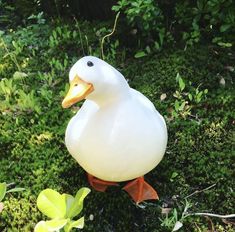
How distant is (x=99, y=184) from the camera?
2.21 metres

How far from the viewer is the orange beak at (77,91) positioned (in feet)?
5.79

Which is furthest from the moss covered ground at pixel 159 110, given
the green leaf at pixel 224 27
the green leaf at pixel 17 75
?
the green leaf at pixel 224 27

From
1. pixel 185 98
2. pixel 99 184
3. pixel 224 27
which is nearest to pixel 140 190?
A: pixel 99 184

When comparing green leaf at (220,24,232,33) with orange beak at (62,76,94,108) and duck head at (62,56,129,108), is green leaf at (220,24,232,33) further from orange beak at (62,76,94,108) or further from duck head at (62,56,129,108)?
orange beak at (62,76,94,108)

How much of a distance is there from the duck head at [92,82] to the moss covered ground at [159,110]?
1.80 ft

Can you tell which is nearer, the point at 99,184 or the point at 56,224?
the point at 56,224

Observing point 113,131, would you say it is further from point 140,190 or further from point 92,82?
point 140,190

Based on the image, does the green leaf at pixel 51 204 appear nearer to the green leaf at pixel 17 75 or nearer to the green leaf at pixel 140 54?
the green leaf at pixel 17 75

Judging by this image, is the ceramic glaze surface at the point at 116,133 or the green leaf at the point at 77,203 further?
the ceramic glaze surface at the point at 116,133

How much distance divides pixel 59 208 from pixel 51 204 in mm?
31

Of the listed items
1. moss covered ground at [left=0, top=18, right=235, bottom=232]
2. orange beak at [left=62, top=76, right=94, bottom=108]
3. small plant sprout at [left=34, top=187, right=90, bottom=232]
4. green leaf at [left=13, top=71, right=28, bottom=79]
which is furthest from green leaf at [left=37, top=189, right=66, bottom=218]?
green leaf at [left=13, top=71, right=28, bottom=79]

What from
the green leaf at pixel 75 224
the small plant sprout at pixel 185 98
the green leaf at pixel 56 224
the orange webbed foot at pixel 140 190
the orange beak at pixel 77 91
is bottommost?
the orange webbed foot at pixel 140 190

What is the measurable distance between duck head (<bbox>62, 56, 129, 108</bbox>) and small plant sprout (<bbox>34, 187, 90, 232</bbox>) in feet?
1.11

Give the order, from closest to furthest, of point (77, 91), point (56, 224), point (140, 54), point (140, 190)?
point (56, 224) → point (77, 91) → point (140, 190) → point (140, 54)
